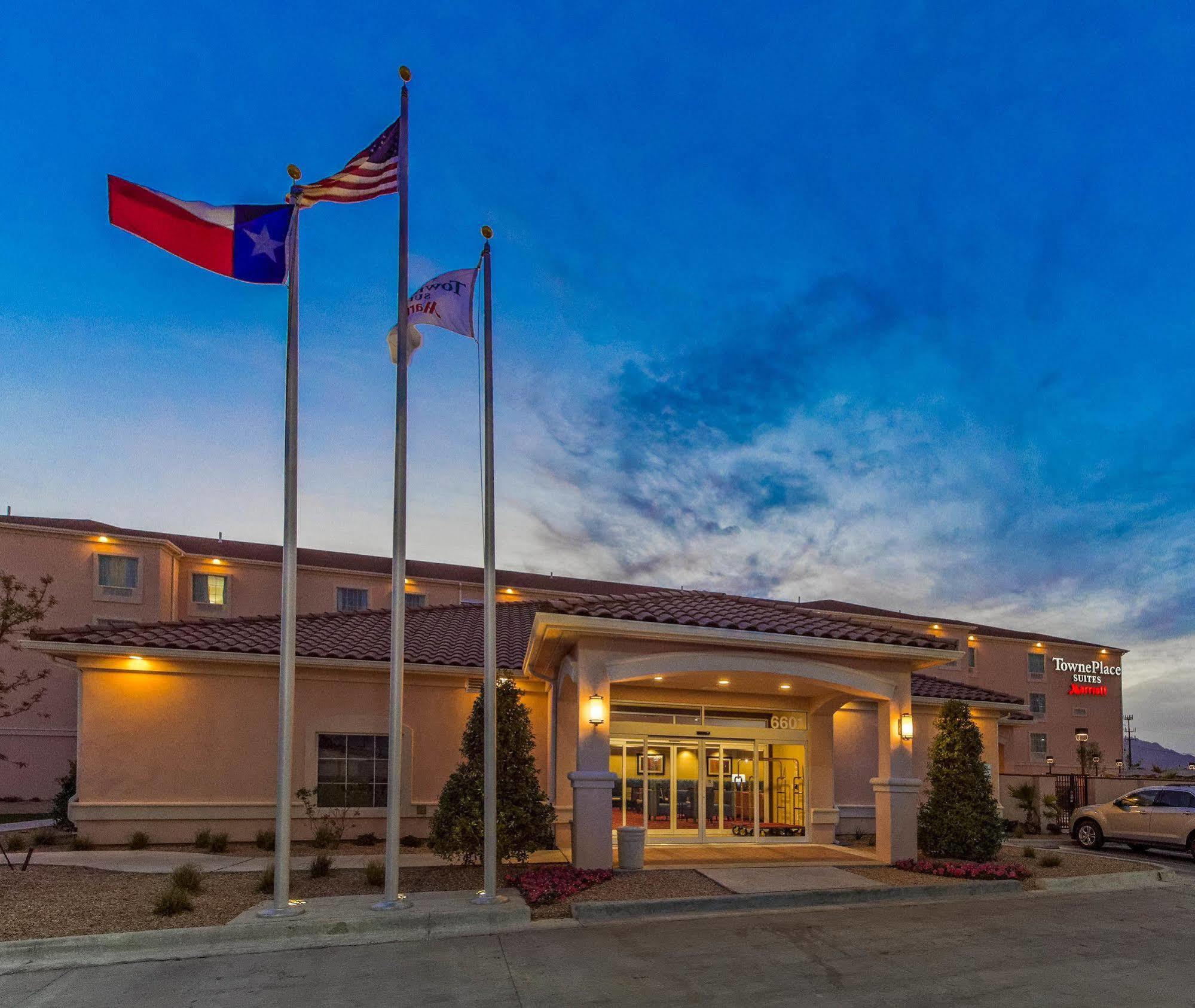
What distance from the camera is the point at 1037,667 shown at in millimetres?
49219

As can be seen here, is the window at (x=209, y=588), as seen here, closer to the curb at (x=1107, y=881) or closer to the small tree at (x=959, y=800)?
the small tree at (x=959, y=800)

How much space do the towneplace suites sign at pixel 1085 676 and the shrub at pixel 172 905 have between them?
5098 cm

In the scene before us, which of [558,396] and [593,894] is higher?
[558,396]

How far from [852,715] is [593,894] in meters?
10.5

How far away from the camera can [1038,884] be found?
1345cm

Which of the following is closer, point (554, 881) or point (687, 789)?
point (554, 881)

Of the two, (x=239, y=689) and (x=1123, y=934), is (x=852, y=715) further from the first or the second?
(x=239, y=689)

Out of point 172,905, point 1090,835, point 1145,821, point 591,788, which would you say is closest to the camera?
point 172,905

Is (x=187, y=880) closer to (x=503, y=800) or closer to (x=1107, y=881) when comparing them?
(x=503, y=800)

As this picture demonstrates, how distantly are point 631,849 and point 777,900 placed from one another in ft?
8.20

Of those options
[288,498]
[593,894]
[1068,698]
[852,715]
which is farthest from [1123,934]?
[1068,698]

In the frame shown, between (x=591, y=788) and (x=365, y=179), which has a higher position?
(x=365, y=179)

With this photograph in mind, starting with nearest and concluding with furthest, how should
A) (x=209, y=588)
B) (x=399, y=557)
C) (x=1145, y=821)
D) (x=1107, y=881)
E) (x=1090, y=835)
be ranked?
1. (x=399, y=557)
2. (x=1107, y=881)
3. (x=1145, y=821)
4. (x=1090, y=835)
5. (x=209, y=588)

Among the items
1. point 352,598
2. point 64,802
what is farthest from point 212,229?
point 352,598
